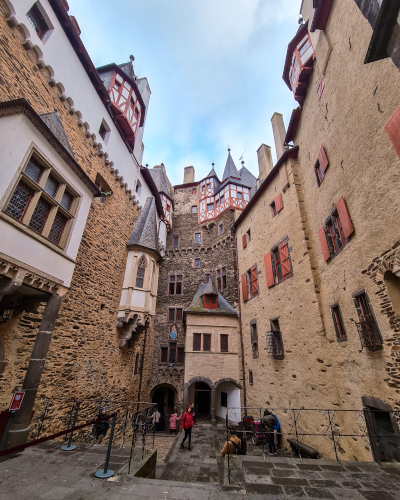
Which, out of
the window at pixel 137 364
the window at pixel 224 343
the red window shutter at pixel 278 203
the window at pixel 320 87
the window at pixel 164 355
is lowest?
the window at pixel 137 364

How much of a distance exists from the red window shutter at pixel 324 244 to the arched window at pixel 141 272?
350 inches

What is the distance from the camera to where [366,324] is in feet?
19.7

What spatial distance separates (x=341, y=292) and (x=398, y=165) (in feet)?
12.9

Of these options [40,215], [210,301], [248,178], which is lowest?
[40,215]

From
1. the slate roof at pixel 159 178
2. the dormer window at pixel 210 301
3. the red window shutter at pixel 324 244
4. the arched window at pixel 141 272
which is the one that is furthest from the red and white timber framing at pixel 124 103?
the red window shutter at pixel 324 244

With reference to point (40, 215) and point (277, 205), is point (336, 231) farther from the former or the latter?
point (40, 215)

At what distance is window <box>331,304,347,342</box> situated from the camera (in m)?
7.19

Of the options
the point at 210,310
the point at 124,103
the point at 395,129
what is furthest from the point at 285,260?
the point at 124,103

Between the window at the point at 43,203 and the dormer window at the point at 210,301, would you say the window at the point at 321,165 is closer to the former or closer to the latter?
the window at the point at 43,203

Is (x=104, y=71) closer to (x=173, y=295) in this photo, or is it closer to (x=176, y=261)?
(x=176, y=261)

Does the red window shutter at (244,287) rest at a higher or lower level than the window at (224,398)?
higher

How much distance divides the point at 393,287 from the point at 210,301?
12.0 meters

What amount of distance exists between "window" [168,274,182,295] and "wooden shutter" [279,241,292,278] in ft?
37.5

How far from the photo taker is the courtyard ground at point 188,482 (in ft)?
10.4
